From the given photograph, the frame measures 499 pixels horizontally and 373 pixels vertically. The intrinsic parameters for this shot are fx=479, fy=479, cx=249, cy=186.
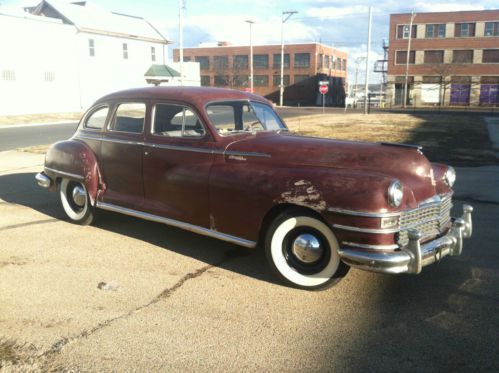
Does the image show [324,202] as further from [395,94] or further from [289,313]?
[395,94]

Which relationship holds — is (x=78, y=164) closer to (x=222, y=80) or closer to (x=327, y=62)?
(x=222, y=80)

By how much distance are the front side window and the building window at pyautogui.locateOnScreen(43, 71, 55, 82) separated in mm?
33787

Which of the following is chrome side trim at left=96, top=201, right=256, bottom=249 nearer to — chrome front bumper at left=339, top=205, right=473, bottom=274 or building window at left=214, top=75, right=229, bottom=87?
chrome front bumper at left=339, top=205, right=473, bottom=274

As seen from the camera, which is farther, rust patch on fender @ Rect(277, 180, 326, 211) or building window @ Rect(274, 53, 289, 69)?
building window @ Rect(274, 53, 289, 69)

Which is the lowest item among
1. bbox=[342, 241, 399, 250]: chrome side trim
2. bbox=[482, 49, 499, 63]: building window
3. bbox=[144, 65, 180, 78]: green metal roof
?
bbox=[342, 241, 399, 250]: chrome side trim

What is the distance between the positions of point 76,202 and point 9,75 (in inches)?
1212

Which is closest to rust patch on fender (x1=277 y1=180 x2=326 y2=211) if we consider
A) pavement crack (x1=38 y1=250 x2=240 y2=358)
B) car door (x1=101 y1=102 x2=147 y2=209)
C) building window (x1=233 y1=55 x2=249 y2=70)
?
pavement crack (x1=38 y1=250 x2=240 y2=358)

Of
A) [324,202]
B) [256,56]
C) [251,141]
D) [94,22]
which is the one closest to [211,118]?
[251,141]

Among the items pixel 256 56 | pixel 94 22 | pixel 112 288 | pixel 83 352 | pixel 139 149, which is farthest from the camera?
pixel 256 56

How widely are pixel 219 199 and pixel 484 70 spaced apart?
2464 inches

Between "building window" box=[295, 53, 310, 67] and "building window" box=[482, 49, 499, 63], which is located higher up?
"building window" box=[295, 53, 310, 67]

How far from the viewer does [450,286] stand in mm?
4203

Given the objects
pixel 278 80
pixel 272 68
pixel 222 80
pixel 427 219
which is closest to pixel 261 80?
pixel 272 68

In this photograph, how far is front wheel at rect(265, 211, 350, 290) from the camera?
397 cm
